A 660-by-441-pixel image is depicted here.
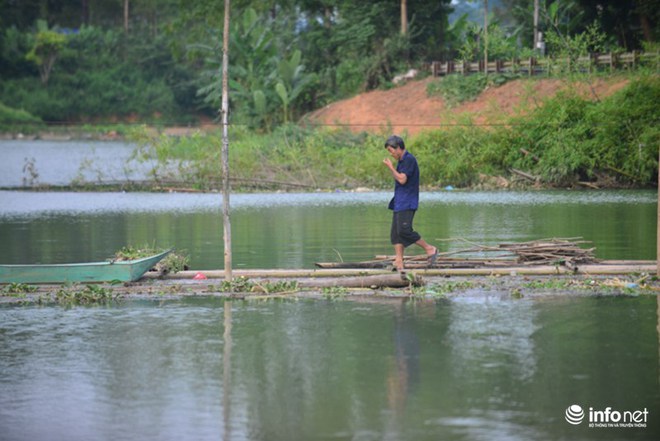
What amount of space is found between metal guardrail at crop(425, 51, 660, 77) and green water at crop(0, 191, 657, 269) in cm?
987

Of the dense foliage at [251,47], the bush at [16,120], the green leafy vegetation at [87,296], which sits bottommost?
the green leafy vegetation at [87,296]

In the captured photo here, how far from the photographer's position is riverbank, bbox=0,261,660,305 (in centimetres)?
1374

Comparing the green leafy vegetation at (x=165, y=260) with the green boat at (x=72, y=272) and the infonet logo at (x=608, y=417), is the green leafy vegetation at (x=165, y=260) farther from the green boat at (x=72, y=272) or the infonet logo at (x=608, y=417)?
the infonet logo at (x=608, y=417)

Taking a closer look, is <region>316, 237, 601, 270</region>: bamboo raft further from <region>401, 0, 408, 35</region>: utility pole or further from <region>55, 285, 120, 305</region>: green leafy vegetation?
<region>401, 0, 408, 35</region>: utility pole

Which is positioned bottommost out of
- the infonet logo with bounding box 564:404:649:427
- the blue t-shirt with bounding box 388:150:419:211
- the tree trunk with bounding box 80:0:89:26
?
the infonet logo with bounding box 564:404:649:427

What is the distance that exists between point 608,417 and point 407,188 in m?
Answer: 6.53

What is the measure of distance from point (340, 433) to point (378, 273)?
257 inches

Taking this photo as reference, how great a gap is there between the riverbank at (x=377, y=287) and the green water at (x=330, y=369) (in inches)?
17.2

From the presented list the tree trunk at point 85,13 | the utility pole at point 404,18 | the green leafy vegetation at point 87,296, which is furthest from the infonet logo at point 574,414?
the tree trunk at point 85,13

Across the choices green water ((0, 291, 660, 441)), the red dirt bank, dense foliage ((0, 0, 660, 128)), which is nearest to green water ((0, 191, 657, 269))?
green water ((0, 291, 660, 441))

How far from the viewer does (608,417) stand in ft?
27.6

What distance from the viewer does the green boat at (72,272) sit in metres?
14.2

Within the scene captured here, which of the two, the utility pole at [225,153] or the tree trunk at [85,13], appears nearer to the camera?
the utility pole at [225,153]

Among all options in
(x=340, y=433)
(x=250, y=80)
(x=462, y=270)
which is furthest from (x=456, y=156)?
(x=340, y=433)
